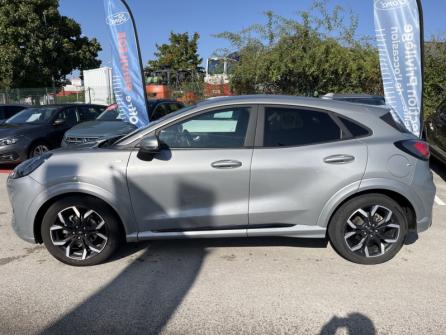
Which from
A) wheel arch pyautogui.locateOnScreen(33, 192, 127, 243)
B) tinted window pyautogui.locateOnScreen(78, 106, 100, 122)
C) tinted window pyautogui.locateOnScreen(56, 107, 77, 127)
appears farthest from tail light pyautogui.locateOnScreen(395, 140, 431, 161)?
tinted window pyautogui.locateOnScreen(78, 106, 100, 122)

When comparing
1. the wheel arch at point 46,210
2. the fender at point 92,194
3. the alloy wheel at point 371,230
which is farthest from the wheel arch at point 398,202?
the wheel arch at point 46,210

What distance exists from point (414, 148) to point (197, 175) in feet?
6.74

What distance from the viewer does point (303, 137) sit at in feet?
12.3

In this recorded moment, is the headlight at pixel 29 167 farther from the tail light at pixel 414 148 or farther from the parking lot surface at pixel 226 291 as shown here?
the tail light at pixel 414 148

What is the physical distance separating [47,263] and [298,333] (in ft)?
8.44

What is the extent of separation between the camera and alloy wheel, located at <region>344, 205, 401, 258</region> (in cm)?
378

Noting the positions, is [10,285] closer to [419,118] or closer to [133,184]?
[133,184]

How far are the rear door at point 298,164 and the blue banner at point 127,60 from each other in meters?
5.82

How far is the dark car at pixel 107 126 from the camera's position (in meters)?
7.93

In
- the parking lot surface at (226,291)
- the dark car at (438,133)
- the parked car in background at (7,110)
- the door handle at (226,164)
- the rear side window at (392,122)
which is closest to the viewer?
the parking lot surface at (226,291)

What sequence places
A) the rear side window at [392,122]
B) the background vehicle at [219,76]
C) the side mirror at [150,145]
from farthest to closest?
the background vehicle at [219,76] < the rear side window at [392,122] < the side mirror at [150,145]

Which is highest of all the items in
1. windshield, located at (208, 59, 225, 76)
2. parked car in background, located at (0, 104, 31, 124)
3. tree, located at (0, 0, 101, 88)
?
tree, located at (0, 0, 101, 88)

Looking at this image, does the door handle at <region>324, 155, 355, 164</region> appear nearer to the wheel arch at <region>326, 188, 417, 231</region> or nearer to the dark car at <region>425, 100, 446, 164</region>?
the wheel arch at <region>326, 188, 417, 231</region>

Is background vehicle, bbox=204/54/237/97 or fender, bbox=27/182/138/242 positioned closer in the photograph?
fender, bbox=27/182/138/242
